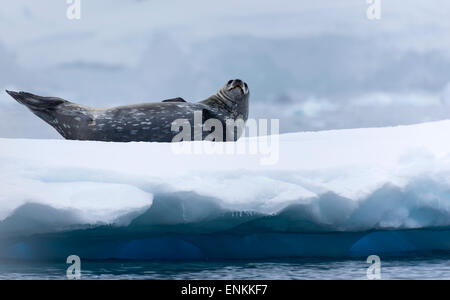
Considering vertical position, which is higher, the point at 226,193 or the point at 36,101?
the point at 36,101

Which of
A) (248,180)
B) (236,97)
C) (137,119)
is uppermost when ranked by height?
(236,97)

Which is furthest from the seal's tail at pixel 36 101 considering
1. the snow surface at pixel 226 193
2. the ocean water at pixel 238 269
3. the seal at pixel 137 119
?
the ocean water at pixel 238 269

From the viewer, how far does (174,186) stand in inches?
251

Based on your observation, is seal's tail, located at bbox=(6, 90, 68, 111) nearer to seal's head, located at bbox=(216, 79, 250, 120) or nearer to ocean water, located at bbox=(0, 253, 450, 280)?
seal's head, located at bbox=(216, 79, 250, 120)

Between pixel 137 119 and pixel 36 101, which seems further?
pixel 36 101

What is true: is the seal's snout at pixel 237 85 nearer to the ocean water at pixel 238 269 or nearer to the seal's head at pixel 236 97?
the seal's head at pixel 236 97

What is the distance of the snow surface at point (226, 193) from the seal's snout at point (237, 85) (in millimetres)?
3183

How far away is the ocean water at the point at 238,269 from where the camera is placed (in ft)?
A: 19.0

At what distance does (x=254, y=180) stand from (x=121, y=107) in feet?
12.8

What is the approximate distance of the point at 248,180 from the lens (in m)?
6.67

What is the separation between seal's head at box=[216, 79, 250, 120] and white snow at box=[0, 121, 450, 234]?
10.5ft

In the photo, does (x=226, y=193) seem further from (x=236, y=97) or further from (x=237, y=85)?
(x=236, y=97)

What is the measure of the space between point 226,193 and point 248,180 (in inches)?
12.2

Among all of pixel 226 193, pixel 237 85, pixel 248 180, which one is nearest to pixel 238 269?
pixel 226 193
